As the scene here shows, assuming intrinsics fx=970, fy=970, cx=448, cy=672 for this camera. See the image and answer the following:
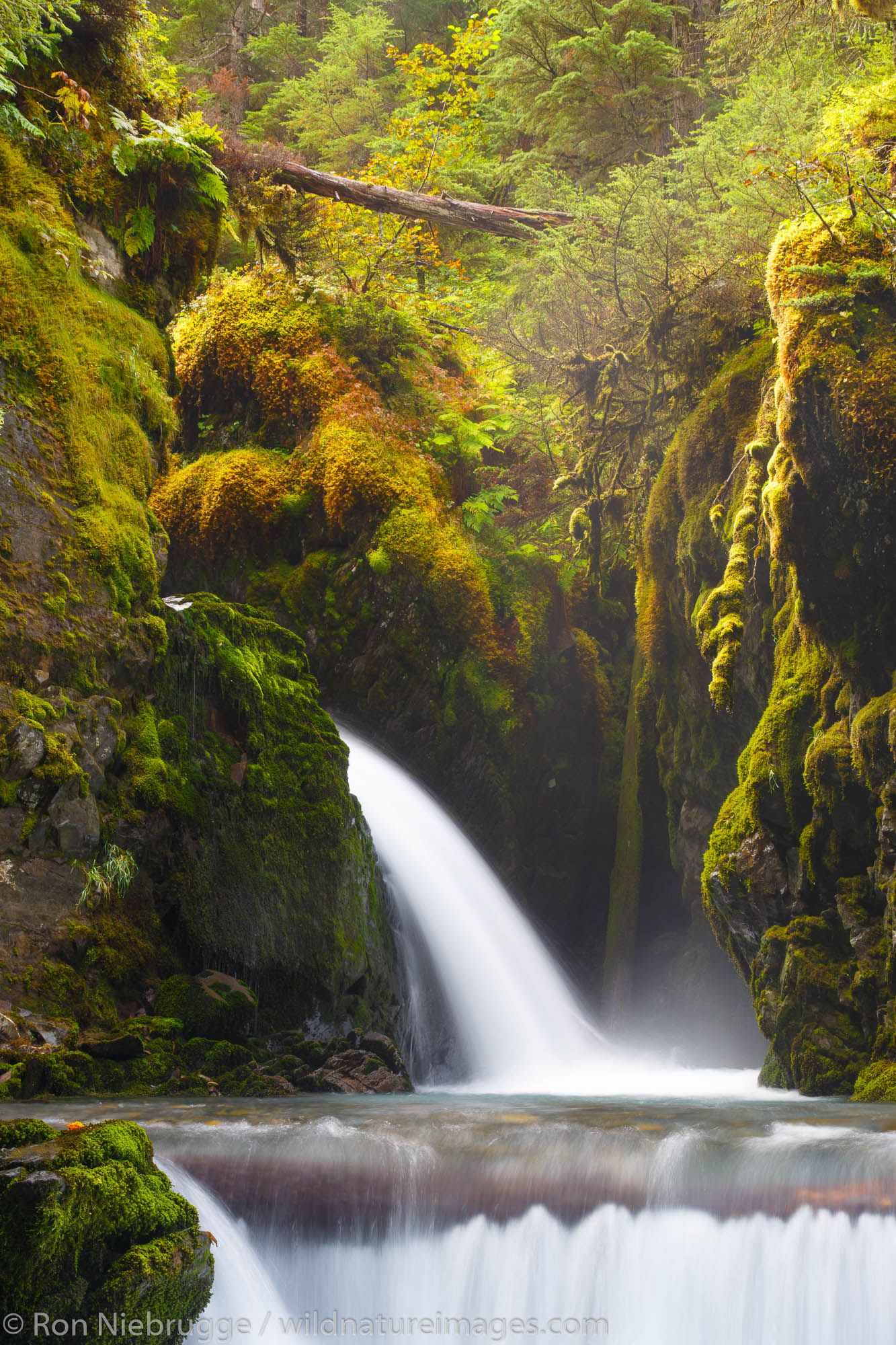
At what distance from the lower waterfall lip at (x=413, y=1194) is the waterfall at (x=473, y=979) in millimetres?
3855

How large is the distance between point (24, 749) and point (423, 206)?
10104 millimetres

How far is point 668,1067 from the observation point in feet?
33.4

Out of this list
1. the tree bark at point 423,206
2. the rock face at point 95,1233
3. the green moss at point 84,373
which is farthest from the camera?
the tree bark at point 423,206

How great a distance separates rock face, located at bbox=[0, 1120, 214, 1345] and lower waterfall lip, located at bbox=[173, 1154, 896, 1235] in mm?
488

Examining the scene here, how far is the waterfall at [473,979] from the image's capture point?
8945mm

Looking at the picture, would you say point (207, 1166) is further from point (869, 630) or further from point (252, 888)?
point (869, 630)

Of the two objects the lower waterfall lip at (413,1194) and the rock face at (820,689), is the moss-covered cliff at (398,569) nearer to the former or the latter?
the rock face at (820,689)

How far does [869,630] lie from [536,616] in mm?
6401

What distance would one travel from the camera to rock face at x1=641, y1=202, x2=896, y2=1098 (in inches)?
268

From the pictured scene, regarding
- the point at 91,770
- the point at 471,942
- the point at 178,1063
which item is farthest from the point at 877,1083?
the point at 91,770

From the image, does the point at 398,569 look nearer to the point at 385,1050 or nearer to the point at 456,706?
the point at 456,706

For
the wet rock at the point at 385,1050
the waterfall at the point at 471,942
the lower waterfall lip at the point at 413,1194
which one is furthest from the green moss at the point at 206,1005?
the lower waterfall lip at the point at 413,1194

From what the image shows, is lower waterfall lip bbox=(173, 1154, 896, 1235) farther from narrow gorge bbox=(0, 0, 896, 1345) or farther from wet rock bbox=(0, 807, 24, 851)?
wet rock bbox=(0, 807, 24, 851)

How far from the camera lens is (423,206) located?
43.6 feet
